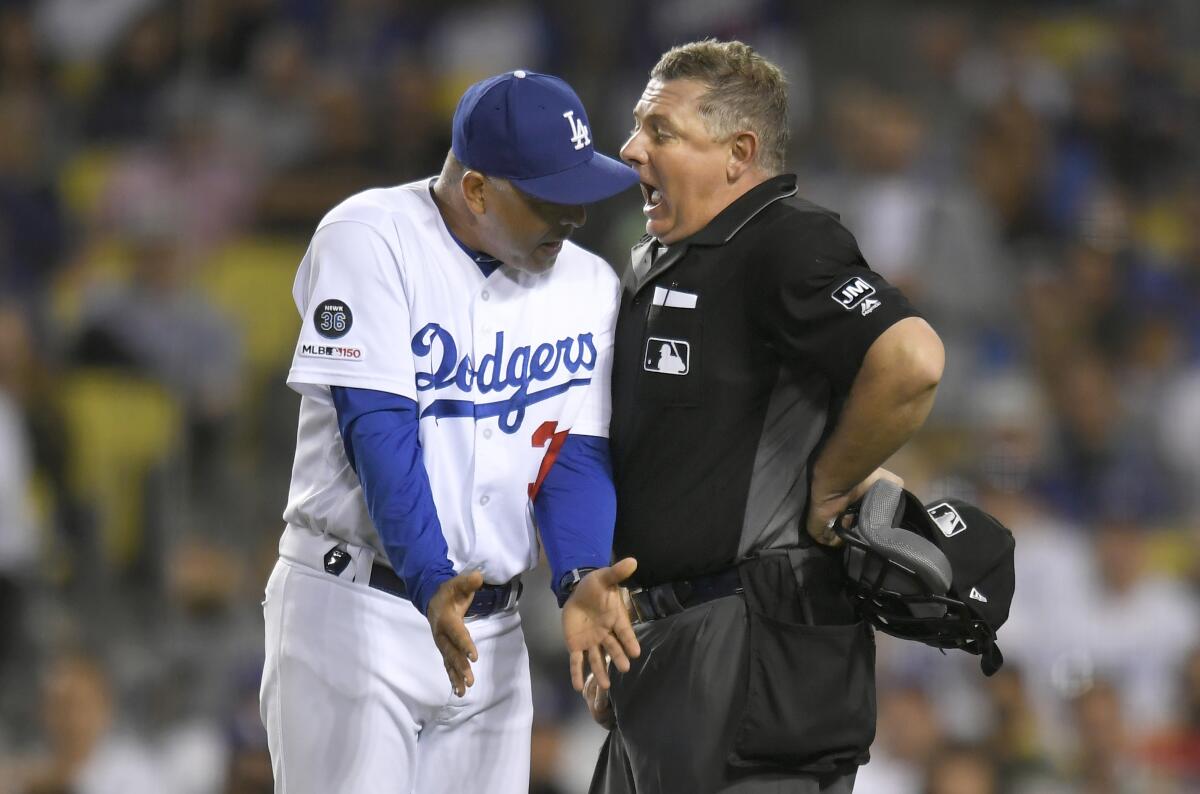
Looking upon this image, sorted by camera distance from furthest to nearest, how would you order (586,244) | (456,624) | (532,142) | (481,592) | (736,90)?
(586,244) < (736,90) < (481,592) < (532,142) < (456,624)

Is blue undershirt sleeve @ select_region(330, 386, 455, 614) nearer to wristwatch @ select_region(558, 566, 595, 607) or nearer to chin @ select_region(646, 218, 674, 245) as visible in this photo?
wristwatch @ select_region(558, 566, 595, 607)

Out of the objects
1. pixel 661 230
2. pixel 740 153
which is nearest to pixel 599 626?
pixel 661 230

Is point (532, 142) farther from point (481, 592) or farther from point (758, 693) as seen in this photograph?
point (758, 693)

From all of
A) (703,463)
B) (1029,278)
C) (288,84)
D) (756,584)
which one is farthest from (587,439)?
(1029,278)

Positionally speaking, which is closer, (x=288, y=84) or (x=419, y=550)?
→ (x=419, y=550)

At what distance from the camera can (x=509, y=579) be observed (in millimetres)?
2273

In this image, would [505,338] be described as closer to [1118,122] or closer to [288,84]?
[288,84]

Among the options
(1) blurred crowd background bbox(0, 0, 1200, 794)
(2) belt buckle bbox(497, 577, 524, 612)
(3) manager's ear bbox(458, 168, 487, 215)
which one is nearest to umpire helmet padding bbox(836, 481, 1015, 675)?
(2) belt buckle bbox(497, 577, 524, 612)

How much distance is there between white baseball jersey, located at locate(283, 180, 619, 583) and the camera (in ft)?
6.94

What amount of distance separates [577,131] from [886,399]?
610 mm

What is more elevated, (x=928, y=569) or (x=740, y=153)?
(x=740, y=153)

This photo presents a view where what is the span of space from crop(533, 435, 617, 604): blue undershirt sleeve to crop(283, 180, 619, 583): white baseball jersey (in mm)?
29

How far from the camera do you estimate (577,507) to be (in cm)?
224

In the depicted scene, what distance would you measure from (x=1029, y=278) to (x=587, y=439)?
353cm
